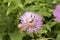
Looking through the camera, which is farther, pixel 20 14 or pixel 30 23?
pixel 20 14

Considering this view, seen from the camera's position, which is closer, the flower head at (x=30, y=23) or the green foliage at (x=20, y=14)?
the flower head at (x=30, y=23)

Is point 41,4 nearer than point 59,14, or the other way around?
point 59,14

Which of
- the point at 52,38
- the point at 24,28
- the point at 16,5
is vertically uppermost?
the point at 16,5

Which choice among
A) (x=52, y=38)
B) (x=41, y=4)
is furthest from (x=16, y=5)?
(x=52, y=38)

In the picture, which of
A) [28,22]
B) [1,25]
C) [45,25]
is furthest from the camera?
[1,25]

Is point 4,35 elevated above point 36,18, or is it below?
below

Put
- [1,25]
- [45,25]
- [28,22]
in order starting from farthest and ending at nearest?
1. [1,25]
2. [45,25]
3. [28,22]

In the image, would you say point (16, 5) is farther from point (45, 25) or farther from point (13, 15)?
point (45, 25)

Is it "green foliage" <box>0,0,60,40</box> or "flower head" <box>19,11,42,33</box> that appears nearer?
"flower head" <box>19,11,42,33</box>
